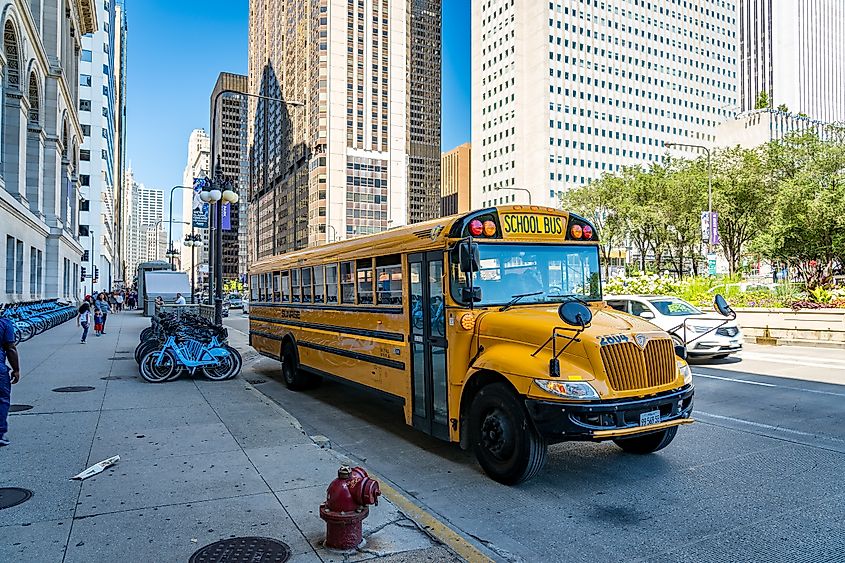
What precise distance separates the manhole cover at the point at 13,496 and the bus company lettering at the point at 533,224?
5339 millimetres

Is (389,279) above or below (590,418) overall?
above

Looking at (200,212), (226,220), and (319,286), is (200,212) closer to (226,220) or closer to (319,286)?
(226,220)

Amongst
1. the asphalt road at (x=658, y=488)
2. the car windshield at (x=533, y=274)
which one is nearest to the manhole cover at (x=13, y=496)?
the asphalt road at (x=658, y=488)

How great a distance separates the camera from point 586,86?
12962cm

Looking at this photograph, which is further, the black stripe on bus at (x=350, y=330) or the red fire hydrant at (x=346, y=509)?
the black stripe on bus at (x=350, y=330)

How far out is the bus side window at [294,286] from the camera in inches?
484

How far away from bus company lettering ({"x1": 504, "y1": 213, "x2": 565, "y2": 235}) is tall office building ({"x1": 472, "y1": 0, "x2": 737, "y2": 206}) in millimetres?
117754

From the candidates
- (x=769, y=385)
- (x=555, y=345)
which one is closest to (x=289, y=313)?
(x=555, y=345)

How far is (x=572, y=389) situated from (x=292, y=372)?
7.91m

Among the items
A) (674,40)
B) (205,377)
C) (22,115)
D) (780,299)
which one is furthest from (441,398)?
(674,40)

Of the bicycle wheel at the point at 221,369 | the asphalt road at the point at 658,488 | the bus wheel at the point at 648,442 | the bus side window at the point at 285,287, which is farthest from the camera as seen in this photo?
the bicycle wheel at the point at 221,369

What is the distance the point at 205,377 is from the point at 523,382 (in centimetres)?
899

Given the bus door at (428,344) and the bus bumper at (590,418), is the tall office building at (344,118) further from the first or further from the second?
the bus bumper at (590,418)

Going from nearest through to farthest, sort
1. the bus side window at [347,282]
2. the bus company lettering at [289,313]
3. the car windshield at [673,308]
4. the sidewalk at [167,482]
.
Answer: the sidewalk at [167,482]
the bus side window at [347,282]
the bus company lettering at [289,313]
the car windshield at [673,308]
